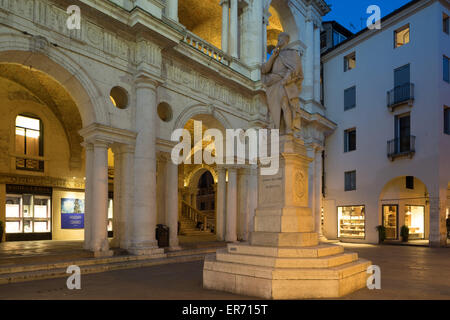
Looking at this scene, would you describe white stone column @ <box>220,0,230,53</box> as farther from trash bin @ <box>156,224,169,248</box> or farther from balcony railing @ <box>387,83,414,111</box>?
balcony railing @ <box>387,83,414,111</box>

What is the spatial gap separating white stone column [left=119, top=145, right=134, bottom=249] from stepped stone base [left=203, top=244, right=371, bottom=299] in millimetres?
5392

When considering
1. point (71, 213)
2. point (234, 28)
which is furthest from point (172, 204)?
point (234, 28)

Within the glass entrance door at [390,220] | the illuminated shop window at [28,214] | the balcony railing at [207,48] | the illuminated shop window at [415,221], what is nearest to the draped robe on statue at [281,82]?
the balcony railing at [207,48]

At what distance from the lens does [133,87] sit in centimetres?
1270

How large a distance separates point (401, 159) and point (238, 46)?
12.0m

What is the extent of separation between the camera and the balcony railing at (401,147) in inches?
834

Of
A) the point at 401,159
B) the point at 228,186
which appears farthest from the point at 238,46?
the point at 401,159

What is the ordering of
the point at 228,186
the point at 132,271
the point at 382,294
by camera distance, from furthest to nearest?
the point at 228,186 < the point at 132,271 < the point at 382,294

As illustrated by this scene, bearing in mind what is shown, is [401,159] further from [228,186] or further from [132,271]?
[132,271]

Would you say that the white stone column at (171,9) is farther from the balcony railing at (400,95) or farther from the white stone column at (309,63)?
the balcony railing at (400,95)

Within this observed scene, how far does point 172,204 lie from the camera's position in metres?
13.9

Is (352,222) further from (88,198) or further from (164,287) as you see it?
(164,287)

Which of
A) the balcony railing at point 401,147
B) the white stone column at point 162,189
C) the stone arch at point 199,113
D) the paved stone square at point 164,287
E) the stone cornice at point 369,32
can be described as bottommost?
the paved stone square at point 164,287

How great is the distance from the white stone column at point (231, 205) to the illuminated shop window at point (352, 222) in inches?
419
